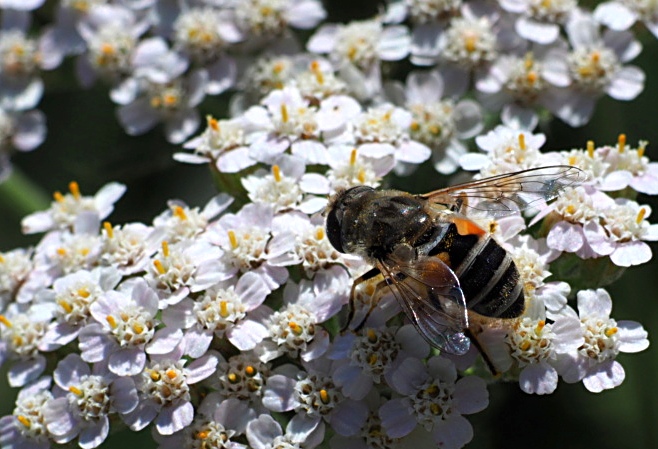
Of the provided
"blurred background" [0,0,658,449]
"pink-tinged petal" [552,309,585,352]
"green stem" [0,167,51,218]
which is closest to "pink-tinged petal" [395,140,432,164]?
"blurred background" [0,0,658,449]

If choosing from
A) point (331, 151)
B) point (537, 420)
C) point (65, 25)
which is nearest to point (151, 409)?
point (331, 151)

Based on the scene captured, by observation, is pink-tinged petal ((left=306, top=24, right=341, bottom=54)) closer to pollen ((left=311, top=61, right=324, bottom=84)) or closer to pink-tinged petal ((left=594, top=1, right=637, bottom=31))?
pollen ((left=311, top=61, right=324, bottom=84))

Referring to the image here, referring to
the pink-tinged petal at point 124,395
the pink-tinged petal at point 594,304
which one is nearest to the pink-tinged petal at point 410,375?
the pink-tinged petal at point 594,304

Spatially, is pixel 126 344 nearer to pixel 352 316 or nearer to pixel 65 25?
pixel 352 316

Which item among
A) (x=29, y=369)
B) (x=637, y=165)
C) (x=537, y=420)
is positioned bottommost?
(x=537, y=420)

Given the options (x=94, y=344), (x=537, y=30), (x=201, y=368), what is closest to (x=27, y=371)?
(x=94, y=344)

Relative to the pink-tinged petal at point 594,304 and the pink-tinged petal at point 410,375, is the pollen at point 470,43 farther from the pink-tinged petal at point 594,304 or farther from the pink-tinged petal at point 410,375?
the pink-tinged petal at point 410,375
